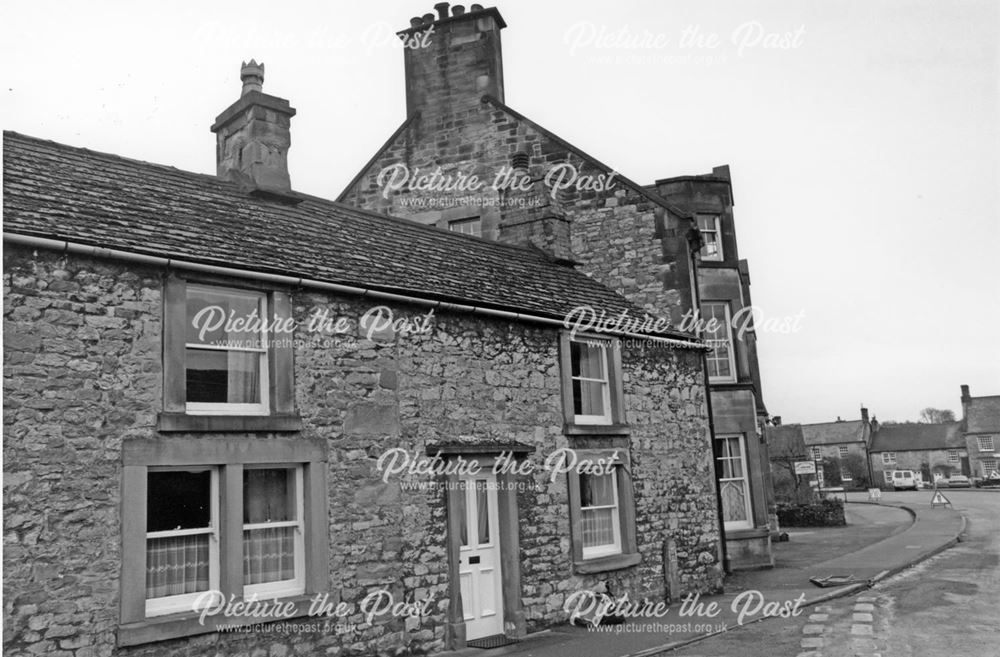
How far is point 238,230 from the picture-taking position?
36.1 feet

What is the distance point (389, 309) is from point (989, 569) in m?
13.7

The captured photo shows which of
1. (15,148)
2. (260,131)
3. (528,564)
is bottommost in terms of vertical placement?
(528,564)

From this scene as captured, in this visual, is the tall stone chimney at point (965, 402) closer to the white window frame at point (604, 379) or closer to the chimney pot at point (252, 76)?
the white window frame at point (604, 379)

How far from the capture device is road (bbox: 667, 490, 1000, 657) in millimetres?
10453

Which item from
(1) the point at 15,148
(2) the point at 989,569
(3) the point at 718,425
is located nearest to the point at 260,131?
(1) the point at 15,148

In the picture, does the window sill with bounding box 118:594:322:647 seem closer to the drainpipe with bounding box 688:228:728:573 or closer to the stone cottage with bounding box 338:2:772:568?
the stone cottage with bounding box 338:2:772:568

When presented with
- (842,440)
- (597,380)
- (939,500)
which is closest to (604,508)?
(597,380)

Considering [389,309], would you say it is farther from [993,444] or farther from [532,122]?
[993,444]

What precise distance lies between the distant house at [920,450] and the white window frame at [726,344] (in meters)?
69.0

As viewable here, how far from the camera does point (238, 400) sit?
9891 millimetres

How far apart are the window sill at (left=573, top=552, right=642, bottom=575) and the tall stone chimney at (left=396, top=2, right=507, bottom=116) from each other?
1185 centimetres

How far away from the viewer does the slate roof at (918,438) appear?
82750 mm

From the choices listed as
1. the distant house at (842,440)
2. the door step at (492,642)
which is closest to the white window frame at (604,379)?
the door step at (492,642)

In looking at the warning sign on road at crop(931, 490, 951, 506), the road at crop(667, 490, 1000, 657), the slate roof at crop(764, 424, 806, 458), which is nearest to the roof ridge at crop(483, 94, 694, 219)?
the road at crop(667, 490, 1000, 657)
